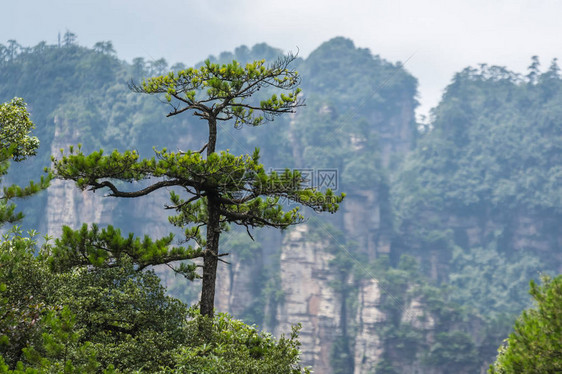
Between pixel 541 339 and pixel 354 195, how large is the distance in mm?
62693

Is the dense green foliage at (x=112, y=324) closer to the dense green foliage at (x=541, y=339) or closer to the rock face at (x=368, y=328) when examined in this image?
the dense green foliage at (x=541, y=339)

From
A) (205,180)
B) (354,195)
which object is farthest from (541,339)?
(354,195)

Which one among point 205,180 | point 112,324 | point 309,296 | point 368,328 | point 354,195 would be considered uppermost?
point 354,195

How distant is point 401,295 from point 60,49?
53.8m

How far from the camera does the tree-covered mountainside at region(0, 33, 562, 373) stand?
191ft

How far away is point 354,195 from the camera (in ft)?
237

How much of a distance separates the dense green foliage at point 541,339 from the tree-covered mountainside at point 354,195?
4520 cm

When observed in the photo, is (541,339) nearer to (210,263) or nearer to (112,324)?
(210,263)

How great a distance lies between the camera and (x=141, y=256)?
32.4ft

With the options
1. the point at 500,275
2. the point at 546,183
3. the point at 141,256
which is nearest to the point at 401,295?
the point at 500,275

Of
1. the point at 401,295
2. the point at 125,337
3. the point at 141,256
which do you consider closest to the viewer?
the point at 125,337

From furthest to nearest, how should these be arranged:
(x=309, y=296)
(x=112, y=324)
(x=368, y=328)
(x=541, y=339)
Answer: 1. (x=309, y=296)
2. (x=368, y=328)
3. (x=541, y=339)
4. (x=112, y=324)

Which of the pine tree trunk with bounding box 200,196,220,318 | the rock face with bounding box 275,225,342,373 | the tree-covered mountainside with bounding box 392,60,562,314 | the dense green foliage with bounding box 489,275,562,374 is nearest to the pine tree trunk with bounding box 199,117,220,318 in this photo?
the pine tree trunk with bounding box 200,196,220,318

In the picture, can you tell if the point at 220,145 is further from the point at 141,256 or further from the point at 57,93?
the point at 141,256
